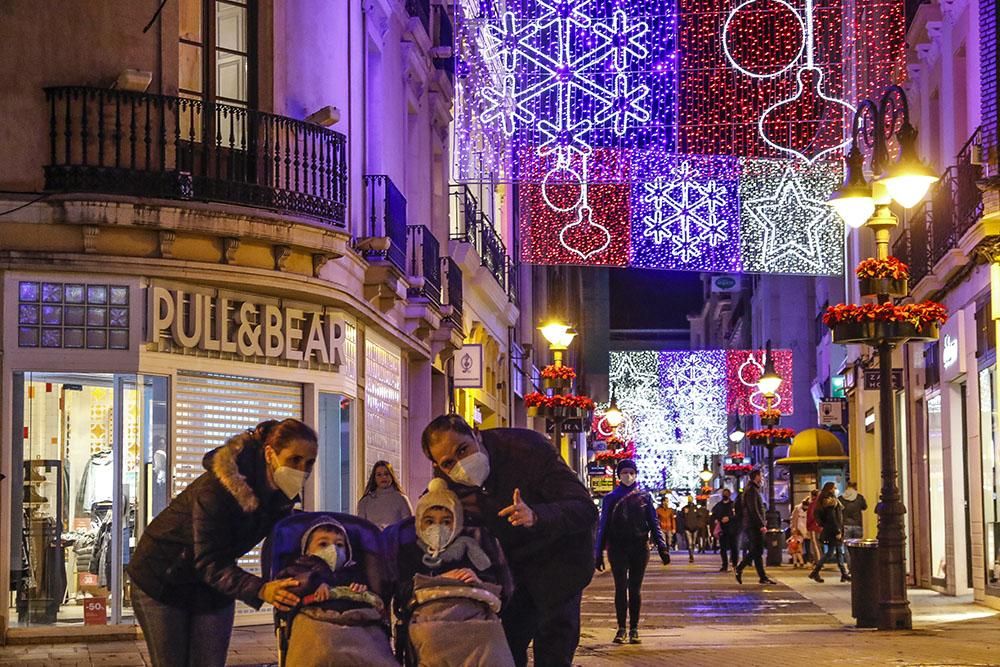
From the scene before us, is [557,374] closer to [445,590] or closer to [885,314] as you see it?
[885,314]

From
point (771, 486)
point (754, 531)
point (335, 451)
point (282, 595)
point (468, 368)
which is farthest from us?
point (771, 486)

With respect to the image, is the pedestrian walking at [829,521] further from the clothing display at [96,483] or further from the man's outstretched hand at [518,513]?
the man's outstretched hand at [518,513]

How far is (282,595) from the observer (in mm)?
6758

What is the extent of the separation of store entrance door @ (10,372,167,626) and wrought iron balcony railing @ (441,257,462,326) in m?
11.5

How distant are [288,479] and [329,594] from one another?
1.70 ft

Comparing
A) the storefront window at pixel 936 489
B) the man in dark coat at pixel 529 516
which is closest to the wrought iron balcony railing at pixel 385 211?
the storefront window at pixel 936 489

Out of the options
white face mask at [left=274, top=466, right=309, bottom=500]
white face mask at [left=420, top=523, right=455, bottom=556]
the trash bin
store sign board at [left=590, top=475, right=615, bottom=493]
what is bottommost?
the trash bin

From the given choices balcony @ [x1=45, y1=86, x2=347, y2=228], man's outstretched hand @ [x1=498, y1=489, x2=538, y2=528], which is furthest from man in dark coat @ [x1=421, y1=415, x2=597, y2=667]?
balcony @ [x1=45, y1=86, x2=347, y2=228]

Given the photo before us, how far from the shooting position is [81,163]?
1789cm

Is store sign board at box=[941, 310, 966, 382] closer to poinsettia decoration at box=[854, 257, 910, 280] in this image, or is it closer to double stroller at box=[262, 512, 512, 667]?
poinsettia decoration at box=[854, 257, 910, 280]

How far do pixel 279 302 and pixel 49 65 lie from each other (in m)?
3.89

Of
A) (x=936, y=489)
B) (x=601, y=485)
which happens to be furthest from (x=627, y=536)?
(x=601, y=485)

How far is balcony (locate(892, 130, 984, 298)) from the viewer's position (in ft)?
70.4

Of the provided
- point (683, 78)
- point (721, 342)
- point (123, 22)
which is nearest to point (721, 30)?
point (683, 78)
